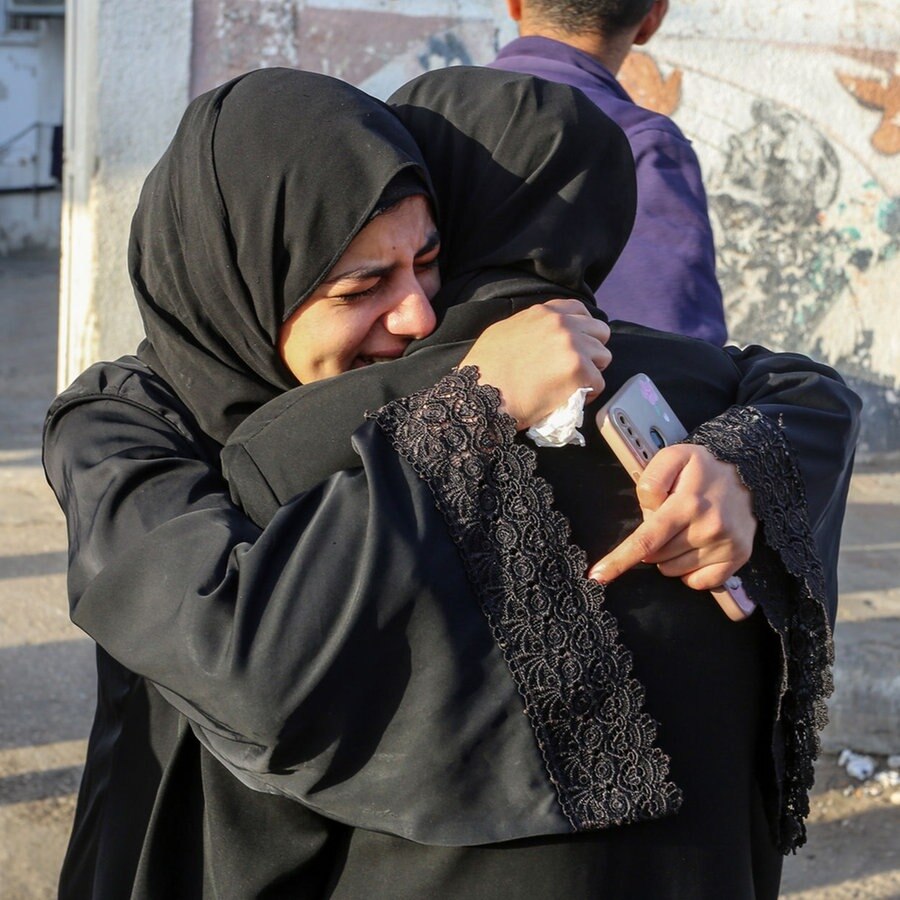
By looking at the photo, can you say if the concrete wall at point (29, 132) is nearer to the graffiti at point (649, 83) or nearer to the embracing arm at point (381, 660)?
the graffiti at point (649, 83)

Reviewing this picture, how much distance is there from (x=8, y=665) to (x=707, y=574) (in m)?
3.44

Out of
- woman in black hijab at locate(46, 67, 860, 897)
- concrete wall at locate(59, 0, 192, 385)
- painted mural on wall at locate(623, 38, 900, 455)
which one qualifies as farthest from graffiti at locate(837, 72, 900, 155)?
woman in black hijab at locate(46, 67, 860, 897)

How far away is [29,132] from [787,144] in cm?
1124

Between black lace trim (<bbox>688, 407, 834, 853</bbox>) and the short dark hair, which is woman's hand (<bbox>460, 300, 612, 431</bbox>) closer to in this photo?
black lace trim (<bbox>688, 407, 834, 853</bbox>)

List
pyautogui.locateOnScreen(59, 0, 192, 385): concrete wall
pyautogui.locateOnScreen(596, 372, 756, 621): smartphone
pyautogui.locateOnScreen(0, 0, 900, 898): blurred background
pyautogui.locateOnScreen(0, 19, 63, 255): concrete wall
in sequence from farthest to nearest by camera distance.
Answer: pyautogui.locateOnScreen(0, 19, 63, 255): concrete wall
pyautogui.locateOnScreen(59, 0, 192, 385): concrete wall
pyautogui.locateOnScreen(0, 0, 900, 898): blurred background
pyautogui.locateOnScreen(596, 372, 756, 621): smartphone

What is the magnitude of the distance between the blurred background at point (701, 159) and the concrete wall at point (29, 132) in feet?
26.3

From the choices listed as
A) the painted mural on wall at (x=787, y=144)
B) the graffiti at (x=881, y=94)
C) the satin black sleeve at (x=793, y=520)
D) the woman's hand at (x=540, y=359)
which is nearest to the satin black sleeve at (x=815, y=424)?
the satin black sleeve at (x=793, y=520)

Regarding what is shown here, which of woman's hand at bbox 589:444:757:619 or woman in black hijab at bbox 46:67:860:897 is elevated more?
woman's hand at bbox 589:444:757:619

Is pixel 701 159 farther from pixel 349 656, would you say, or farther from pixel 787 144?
pixel 349 656

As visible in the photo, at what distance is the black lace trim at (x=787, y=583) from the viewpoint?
131cm

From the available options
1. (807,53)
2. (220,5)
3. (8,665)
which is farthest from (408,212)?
(807,53)

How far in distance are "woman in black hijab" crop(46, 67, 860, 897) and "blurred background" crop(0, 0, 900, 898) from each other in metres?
3.00

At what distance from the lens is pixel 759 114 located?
6285 millimetres

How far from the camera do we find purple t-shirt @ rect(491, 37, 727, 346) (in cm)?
228
